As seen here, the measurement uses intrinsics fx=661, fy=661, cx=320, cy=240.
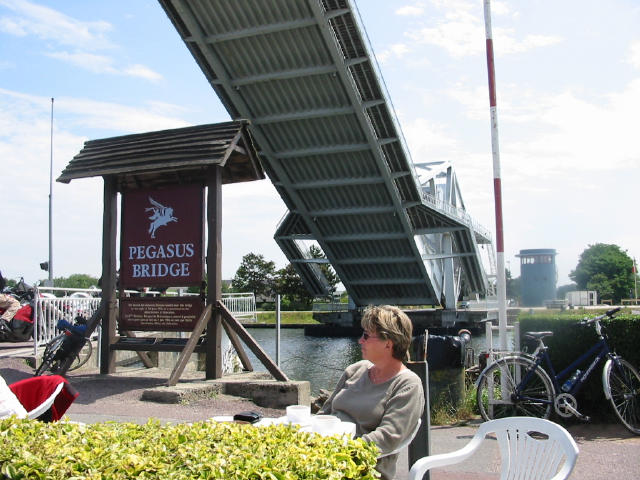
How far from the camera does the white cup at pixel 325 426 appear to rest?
8.38 feet

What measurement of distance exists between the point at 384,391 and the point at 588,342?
4065 mm

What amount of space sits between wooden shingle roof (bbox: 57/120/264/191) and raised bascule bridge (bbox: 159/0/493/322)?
34.7 ft

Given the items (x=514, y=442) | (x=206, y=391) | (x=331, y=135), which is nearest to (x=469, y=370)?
(x=206, y=391)

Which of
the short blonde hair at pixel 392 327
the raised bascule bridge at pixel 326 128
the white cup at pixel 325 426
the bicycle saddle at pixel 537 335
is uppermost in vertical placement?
the raised bascule bridge at pixel 326 128

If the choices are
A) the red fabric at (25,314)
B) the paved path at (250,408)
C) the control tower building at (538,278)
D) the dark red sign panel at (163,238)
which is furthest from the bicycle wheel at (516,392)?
the red fabric at (25,314)

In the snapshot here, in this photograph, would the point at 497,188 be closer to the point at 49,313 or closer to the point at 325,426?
the point at 325,426

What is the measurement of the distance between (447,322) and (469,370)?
32.9m

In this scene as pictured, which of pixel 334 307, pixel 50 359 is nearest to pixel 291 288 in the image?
pixel 334 307

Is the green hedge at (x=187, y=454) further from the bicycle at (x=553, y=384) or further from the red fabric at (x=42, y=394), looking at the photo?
the bicycle at (x=553, y=384)

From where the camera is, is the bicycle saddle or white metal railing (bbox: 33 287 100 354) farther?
white metal railing (bbox: 33 287 100 354)

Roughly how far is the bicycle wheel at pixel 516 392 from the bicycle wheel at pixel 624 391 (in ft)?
1.75

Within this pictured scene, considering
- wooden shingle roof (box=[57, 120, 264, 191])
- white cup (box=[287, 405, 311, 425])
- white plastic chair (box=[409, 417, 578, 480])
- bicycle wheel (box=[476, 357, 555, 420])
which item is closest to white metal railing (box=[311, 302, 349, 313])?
wooden shingle roof (box=[57, 120, 264, 191])

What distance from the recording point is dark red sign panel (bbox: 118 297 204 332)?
8.19 m

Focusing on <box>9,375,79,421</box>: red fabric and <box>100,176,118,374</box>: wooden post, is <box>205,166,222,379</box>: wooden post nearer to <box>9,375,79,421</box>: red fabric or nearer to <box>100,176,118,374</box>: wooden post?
<box>100,176,118,374</box>: wooden post
